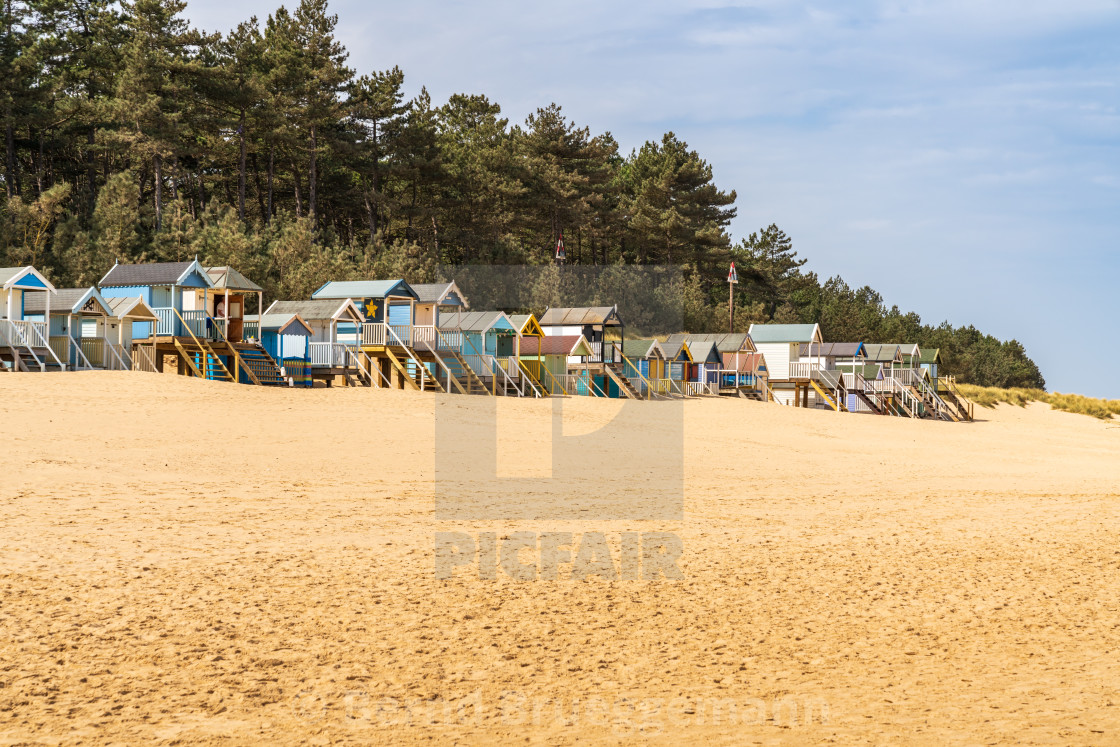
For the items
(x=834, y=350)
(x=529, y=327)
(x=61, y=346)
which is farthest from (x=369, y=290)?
(x=834, y=350)

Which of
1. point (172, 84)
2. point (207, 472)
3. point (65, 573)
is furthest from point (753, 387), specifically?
point (65, 573)

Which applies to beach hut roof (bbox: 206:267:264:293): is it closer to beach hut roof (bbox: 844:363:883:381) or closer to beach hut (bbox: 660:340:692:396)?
beach hut (bbox: 660:340:692:396)

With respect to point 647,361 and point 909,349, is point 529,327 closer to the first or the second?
point 647,361

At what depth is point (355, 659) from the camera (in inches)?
296

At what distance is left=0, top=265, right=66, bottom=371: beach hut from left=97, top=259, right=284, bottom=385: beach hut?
3476 millimetres

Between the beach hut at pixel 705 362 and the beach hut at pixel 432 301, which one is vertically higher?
the beach hut at pixel 432 301

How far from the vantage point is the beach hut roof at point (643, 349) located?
52.1 m

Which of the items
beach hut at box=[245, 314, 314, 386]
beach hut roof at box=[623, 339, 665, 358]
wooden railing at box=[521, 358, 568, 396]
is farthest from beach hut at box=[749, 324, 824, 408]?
beach hut at box=[245, 314, 314, 386]

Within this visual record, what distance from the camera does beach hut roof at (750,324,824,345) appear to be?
56906mm

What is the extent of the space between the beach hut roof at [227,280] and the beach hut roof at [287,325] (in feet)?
4.38

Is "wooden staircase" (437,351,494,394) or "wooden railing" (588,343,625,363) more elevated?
"wooden railing" (588,343,625,363)

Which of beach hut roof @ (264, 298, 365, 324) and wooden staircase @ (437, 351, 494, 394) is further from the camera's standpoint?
beach hut roof @ (264, 298, 365, 324)

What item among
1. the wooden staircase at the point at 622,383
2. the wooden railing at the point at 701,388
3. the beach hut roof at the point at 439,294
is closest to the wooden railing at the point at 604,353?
the wooden staircase at the point at 622,383

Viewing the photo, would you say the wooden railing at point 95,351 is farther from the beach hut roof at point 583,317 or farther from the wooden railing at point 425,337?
the beach hut roof at point 583,317
